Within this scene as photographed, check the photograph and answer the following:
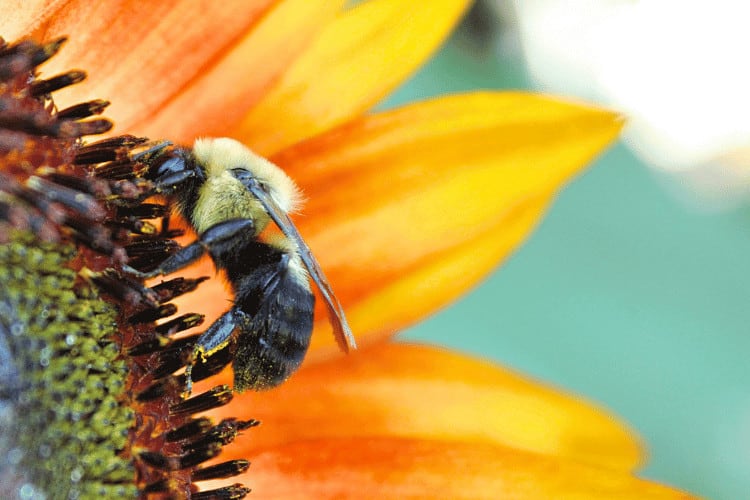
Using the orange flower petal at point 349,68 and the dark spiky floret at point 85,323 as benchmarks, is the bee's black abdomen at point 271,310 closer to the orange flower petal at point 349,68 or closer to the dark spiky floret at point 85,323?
the dark spiky floret at point 85,323

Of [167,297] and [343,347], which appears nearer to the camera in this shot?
[343,347]

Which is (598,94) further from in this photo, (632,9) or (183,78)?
(183,78)

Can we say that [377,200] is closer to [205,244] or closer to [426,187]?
[426,187]

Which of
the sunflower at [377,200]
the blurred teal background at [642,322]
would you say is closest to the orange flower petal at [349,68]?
the sunflower at [377,200]

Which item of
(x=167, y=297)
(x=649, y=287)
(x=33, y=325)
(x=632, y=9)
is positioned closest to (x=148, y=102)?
(x=167, y=297)

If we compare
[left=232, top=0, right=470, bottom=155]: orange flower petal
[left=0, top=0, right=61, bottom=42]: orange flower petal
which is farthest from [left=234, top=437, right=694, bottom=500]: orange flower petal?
[left=0, top=0, right=61, bottom=42]: orange flower petal

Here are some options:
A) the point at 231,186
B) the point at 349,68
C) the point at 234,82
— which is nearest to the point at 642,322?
the point at 349,68

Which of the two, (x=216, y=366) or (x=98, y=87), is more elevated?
(x=98, y=87)

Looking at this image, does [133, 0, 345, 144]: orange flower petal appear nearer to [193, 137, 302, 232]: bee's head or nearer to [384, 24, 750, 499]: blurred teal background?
[193, 137, 302, 232]: bee's head
